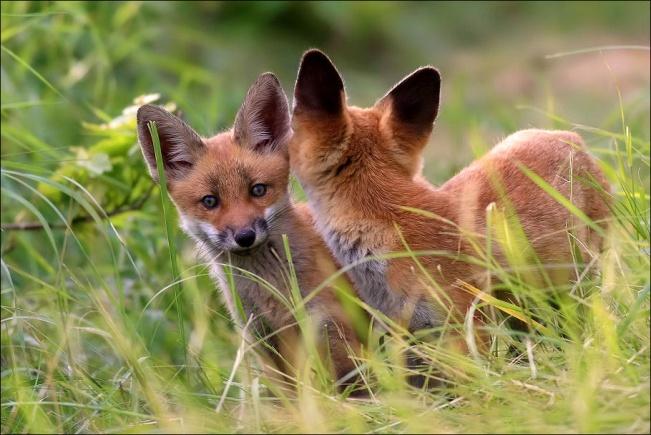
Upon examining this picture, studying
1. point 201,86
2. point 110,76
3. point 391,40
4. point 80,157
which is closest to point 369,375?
point 80,157

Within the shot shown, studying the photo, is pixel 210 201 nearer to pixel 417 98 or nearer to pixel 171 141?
pixel 171 141

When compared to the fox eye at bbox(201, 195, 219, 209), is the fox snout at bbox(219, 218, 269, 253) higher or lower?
lower

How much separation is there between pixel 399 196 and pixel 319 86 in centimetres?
55

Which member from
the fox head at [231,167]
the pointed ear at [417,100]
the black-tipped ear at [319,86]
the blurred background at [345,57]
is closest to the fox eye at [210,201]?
the fox head at [231,167]

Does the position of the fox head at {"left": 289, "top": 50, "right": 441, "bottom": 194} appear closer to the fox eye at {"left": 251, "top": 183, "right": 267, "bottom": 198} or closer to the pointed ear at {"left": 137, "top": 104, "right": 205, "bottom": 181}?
the fox eye at {"left": 251, "top": 183, "right": 267, "bottom": 198}

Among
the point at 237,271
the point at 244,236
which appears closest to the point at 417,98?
the point at 244,236

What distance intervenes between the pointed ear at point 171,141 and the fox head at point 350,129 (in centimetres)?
51

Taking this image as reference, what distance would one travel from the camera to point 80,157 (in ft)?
18.6

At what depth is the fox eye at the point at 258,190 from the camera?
4.69 m

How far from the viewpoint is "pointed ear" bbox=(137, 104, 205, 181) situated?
4.78m

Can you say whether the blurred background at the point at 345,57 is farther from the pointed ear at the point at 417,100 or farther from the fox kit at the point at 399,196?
the pointed ear at the point at 417,100

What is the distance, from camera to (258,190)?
4.70 m

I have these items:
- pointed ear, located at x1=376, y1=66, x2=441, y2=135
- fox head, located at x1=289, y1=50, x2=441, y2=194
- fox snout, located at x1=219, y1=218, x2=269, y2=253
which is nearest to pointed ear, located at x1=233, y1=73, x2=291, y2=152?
fox head, located at x1=289, y1=50, x2=441, y2=194

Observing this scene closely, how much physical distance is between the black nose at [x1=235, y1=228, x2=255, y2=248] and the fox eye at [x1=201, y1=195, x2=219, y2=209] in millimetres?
297
